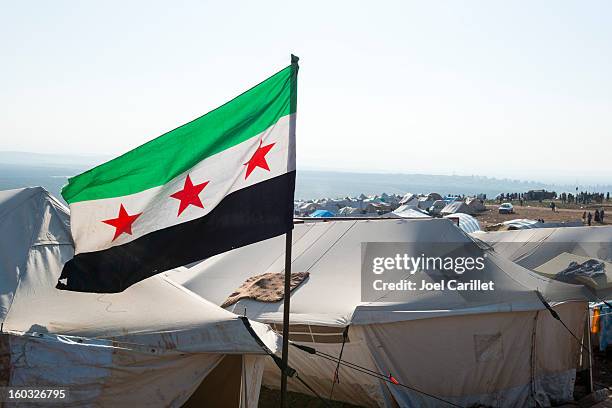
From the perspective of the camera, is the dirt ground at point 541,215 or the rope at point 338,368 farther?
the dirt ground at point 541,215

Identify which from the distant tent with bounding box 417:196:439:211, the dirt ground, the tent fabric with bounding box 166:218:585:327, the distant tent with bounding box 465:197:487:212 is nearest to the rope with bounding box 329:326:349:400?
the tent fabric with bounding box 166:218:585:327

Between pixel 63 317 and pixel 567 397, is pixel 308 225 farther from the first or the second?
pixel 63 317

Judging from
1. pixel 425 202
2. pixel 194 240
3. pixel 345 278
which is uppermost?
pixel 194 240

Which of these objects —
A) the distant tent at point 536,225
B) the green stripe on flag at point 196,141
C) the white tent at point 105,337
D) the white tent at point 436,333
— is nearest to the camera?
the white tent at point 105,337

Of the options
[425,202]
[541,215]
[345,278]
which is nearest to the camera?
[345,278]

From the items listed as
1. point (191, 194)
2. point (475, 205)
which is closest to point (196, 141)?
point (191, 194)

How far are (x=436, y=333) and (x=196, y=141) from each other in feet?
16.6

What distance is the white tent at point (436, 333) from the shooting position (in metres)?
8.73

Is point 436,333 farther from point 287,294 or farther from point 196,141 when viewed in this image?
point 196,141

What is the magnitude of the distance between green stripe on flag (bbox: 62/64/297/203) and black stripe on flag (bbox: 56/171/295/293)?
531mm

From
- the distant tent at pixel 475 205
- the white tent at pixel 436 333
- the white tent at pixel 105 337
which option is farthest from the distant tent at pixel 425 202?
the white tent at pixel 105 337

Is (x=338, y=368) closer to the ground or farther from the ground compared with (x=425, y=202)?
closer to the ground

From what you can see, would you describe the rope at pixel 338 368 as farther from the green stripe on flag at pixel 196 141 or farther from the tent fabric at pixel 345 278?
the green stripe on flag at pixel 196 141

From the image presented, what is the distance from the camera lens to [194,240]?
5.63 meters
